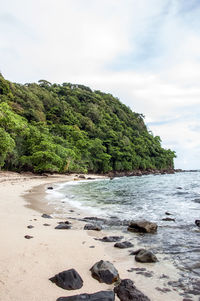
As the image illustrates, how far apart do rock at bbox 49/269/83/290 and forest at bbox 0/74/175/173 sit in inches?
1061

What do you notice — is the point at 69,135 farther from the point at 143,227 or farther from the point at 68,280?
the point at 68,280

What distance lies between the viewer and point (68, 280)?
9.77ft

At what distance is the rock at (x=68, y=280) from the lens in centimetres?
290

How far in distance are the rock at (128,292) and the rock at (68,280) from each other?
54cm

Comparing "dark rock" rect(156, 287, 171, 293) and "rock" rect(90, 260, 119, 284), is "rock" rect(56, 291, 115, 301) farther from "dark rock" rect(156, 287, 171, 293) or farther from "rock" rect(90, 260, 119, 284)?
"dark rock" rect(156, 287, 171, 293)

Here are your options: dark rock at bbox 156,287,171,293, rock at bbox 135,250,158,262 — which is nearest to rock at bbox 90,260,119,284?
dark rock at bbox 156,287,171,293

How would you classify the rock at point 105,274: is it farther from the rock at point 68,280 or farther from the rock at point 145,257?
the rock at point 145,257

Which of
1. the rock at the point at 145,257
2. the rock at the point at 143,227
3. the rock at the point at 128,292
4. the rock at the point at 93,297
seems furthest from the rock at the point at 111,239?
the rock at the point at 93,297

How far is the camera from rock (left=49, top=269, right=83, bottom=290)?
2902 mm

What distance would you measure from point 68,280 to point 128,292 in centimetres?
85

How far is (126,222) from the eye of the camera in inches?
288

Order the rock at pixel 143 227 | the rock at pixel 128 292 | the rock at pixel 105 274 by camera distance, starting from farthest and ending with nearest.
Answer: the rock at pixel 143 227 < the rock at pixel 105 274 < the rock at pixel 128 292

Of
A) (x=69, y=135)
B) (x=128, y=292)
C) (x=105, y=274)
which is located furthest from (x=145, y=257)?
(x=69, y=135)

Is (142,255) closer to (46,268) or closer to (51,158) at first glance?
(46,268)
